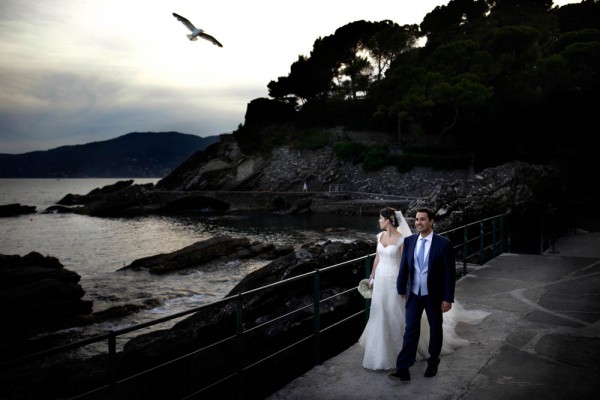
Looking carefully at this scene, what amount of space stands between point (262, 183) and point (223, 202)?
603cm

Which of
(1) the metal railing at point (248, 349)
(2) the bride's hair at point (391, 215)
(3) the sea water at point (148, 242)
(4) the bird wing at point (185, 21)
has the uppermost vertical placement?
(4) the bird wing at point (185, 21)

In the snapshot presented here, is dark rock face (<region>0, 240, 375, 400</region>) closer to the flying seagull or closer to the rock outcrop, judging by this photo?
the flying seagull

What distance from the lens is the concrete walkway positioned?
4.42 m

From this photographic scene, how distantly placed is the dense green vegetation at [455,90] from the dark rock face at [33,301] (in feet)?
132

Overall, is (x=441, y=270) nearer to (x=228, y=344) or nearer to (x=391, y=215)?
(x=391, y=215)

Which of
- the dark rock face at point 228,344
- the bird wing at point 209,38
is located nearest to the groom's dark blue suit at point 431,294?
the dark rock face at point 228,344

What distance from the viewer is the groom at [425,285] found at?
15.2 feet

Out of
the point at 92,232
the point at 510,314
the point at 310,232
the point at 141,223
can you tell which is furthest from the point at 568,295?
the point at 141,223

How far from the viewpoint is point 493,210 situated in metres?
12.7

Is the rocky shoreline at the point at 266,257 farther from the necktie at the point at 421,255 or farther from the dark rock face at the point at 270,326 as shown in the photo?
the necktie at the point at 421,255

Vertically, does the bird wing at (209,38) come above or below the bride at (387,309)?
above

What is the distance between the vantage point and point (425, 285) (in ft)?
15.2

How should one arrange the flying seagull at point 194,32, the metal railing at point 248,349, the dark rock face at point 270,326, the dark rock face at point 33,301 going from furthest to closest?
the dark rock face at point 33,301
the flying seagull at point 194,32
the dark rock face at point 270,326
the metal railing at point 248,349

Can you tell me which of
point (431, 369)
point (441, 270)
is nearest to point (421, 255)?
point (441, 270)
